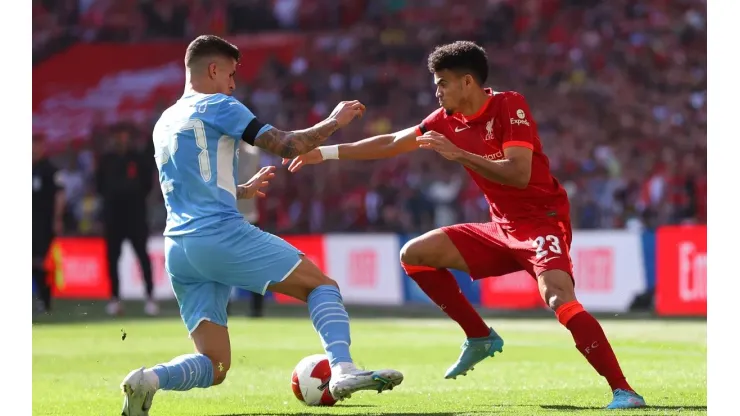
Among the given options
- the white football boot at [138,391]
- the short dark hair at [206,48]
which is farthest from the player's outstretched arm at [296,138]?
the white football boot at [138,391]

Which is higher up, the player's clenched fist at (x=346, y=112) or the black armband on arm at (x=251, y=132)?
the player's clenched fist at (x=346, y=112)

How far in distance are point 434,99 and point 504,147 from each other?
55.2 ft

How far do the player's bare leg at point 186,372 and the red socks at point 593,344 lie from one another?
6.76 ft

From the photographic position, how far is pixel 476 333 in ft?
26.7

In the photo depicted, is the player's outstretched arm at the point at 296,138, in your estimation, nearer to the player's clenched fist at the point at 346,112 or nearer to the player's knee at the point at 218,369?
the player's clenched fist at the point at 346,112

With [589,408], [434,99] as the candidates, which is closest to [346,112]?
[589,408]

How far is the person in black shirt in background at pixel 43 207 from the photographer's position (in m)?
16.8

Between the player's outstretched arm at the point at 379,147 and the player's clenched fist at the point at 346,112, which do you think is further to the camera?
the player's outstretched arm at the point at 379,147

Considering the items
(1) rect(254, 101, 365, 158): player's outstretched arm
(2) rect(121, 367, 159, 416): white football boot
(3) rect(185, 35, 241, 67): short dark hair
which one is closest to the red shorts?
(1) rect(254, 101, 365, 158): player's outstretched arm

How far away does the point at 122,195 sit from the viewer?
16375 mm

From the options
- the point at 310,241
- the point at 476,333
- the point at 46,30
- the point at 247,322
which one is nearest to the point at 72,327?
the point at 247,322

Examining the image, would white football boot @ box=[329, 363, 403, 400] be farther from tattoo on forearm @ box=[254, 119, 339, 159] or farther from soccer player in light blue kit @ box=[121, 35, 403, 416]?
tattoo on forearm @ box=[254, 119, 339, 159]
